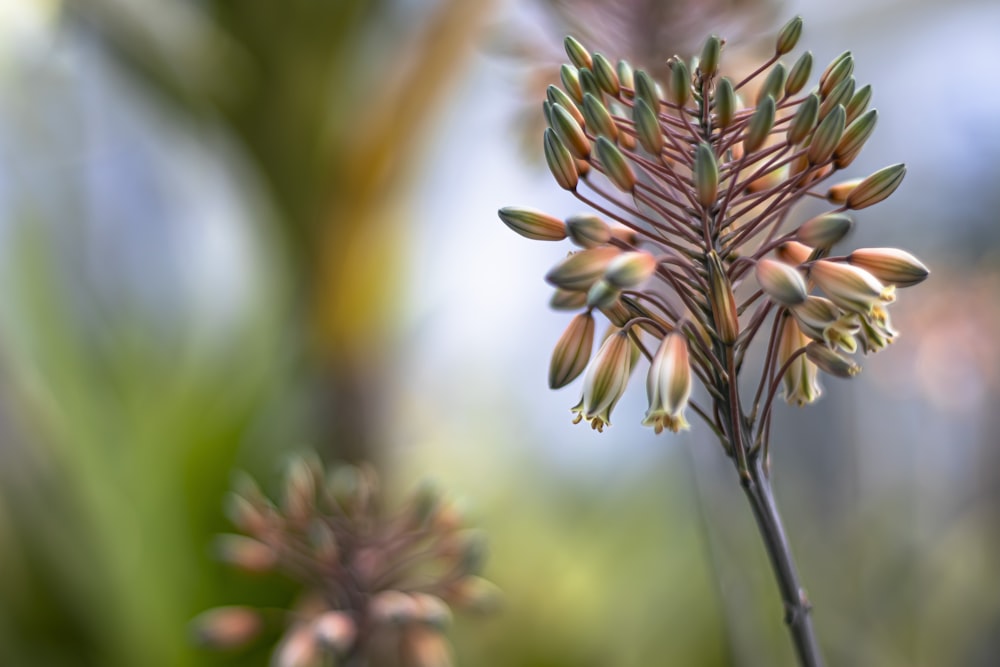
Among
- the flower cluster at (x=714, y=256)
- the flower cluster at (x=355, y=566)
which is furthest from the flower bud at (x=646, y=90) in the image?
the flower cluster at (x=355, y=566)

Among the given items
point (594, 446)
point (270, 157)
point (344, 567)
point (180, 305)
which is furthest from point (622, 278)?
point (180, 305)

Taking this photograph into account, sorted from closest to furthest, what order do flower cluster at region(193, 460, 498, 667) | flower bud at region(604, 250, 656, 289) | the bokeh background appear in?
flower bud at region(604, 250, 656, 289), flower cluster at region(193, 460, 498, 667), the bokeh background

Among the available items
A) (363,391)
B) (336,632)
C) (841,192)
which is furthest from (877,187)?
(363,391)

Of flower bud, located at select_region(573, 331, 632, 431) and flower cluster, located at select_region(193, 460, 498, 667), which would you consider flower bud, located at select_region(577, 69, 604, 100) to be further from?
flower cluster, located at select_region(193, 460, 498, 667)

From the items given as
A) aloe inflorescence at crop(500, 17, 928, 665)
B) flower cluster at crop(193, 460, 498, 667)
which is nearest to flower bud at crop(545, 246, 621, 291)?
aloe inflorescence at crop(500, 17, 928, 665)

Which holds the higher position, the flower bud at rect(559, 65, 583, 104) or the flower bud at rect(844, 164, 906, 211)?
the flower bud at rect(559, 65, 583, 104)

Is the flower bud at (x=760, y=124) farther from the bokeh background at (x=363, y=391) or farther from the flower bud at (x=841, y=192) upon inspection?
the bokeh background at (x=363, y=391)
